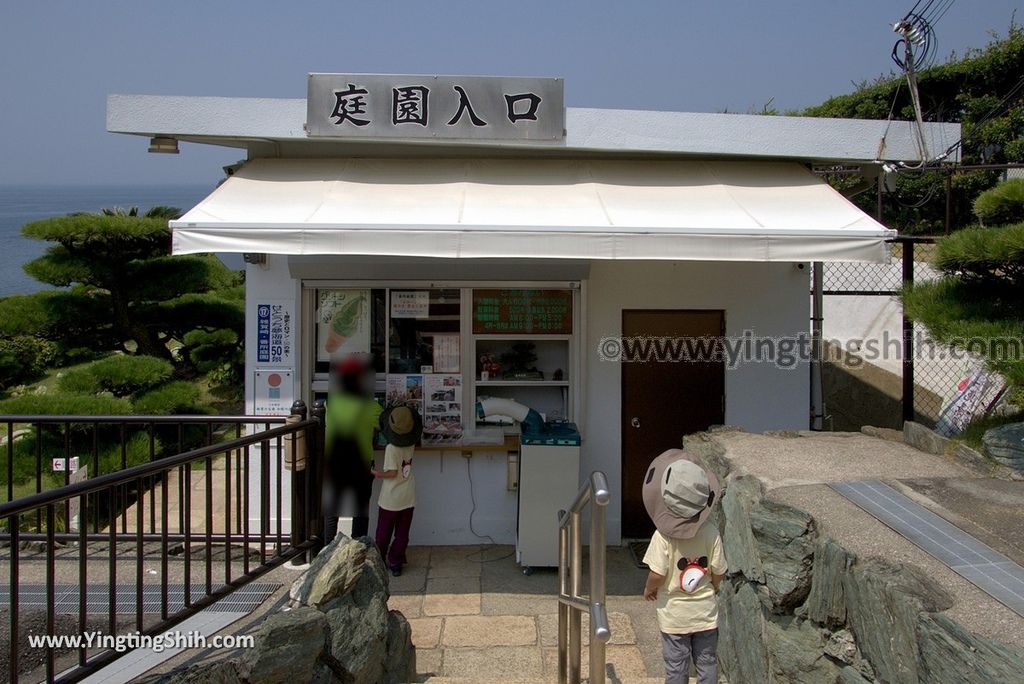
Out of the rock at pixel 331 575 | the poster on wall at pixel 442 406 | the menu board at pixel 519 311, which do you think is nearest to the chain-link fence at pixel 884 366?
the menu board at pixel 519 311

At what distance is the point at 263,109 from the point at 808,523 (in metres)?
5.11

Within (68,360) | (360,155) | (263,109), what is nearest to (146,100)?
(263,109)

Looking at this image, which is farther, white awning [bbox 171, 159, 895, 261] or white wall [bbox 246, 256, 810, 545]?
white wall [bbox 246, 256, 810, 545]

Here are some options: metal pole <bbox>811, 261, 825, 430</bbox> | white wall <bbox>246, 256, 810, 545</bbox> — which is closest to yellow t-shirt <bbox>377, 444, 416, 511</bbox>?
white wall <bbox>246, 256, 810, 545</bbox>

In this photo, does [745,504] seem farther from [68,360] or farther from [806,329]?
[68,360]

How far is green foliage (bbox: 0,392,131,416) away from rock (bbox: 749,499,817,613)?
6.07 metres

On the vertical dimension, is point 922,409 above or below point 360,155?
below

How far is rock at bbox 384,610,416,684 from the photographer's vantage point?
4926 mm

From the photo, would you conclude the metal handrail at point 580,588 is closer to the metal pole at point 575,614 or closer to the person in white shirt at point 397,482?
the metal pole at point 575,614

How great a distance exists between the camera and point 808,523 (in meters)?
4.24

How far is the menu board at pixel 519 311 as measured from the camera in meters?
7.36

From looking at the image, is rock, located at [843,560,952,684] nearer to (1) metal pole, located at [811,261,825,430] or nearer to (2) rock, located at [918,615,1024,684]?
(2) rock, located at [918,615,1024,684]

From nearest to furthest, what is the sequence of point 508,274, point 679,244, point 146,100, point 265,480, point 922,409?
point 265,480
point 679,244
point 146,100
point 508,274
point 922,409

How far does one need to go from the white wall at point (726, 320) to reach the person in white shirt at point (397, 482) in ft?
5.42
